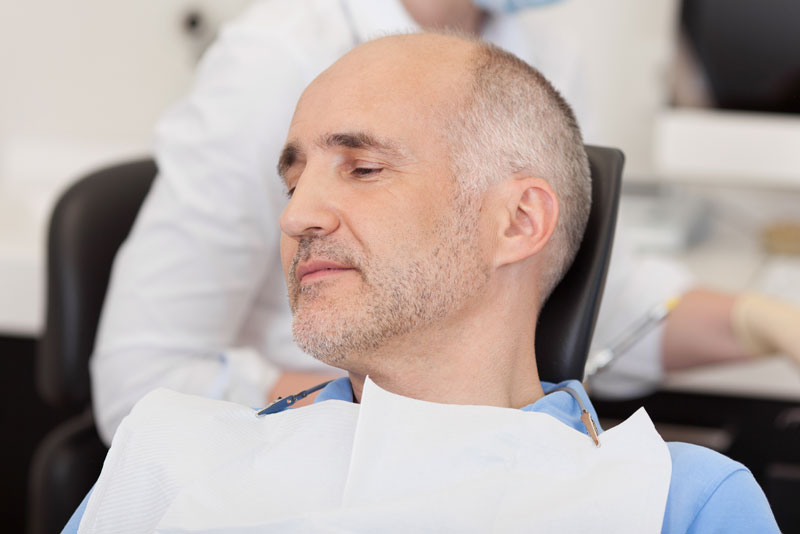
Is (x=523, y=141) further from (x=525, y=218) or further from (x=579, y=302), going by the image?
(x=579, y=302)

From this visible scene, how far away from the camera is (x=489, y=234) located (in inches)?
36.1

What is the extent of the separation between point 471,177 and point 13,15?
1.65 m

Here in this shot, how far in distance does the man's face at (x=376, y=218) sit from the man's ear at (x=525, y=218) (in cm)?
3

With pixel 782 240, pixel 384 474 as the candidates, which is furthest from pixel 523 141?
pixel 782 240

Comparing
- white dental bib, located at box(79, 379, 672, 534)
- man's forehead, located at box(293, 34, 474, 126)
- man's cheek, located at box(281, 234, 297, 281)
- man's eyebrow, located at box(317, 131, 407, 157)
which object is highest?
man's forehead, located at box(293, 34, 474, 126)

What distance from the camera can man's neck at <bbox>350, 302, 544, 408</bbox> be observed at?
884 millimetres

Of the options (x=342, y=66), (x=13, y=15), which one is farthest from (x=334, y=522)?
(x=13, y=15)

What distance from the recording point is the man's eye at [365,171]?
896 millimetres

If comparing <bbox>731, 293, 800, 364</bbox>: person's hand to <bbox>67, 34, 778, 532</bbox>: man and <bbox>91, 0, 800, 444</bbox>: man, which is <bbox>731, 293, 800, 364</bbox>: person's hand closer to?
<bbox>91, 0, 800, 444</bbox>: man

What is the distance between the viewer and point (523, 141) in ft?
3.08

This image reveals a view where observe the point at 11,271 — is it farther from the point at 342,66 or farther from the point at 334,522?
the point at 334,522

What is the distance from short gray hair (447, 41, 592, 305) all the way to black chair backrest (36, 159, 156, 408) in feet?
1.88

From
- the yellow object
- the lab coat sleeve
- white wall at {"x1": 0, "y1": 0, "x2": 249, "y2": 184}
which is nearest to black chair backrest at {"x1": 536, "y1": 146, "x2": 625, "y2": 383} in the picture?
the lab coat sleeve

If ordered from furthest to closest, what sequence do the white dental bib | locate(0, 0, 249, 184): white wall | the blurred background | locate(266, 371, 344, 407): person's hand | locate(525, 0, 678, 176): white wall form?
locate(0, 0, 249, 184): white wall → locate(525, 0, 678, 176): white wall → the blurred background → locate(266, 371, 344, 407): person's hand → the white dental bib
